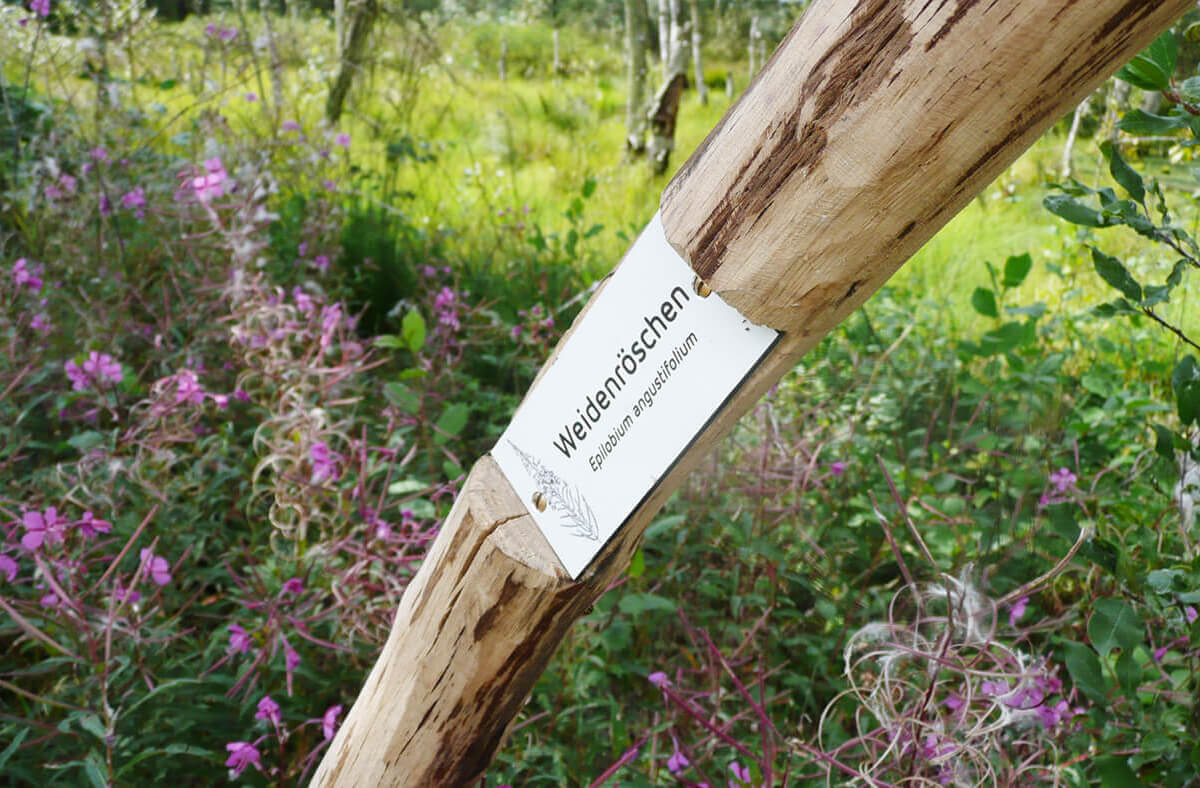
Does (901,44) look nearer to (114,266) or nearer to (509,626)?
(509,626)

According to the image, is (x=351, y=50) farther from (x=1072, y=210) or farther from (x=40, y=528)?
(x=1072, y=210)

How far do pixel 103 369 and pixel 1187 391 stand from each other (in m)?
2.08

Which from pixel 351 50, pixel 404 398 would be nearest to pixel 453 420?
pixel 404 398

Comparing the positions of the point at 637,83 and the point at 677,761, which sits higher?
the point at 677,761

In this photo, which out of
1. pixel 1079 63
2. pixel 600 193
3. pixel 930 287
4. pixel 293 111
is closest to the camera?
pixel 1079 63

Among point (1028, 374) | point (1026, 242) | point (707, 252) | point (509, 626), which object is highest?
point (707, 252)

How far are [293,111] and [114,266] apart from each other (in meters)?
1.80

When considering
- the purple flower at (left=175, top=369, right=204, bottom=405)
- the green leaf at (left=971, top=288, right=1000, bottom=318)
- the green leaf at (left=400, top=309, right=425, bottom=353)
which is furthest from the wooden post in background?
the green leaf at (left=971, top=288, right=1000, bottom=318)

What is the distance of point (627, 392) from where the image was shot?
2.70 feet

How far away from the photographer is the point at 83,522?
147 cm

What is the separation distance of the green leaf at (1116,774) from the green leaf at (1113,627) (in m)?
0.16

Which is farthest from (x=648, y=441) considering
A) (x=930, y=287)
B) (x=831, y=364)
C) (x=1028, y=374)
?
(x=930, y=287)

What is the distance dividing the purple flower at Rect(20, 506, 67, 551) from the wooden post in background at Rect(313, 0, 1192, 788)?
810mm

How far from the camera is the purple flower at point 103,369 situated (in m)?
2.03
